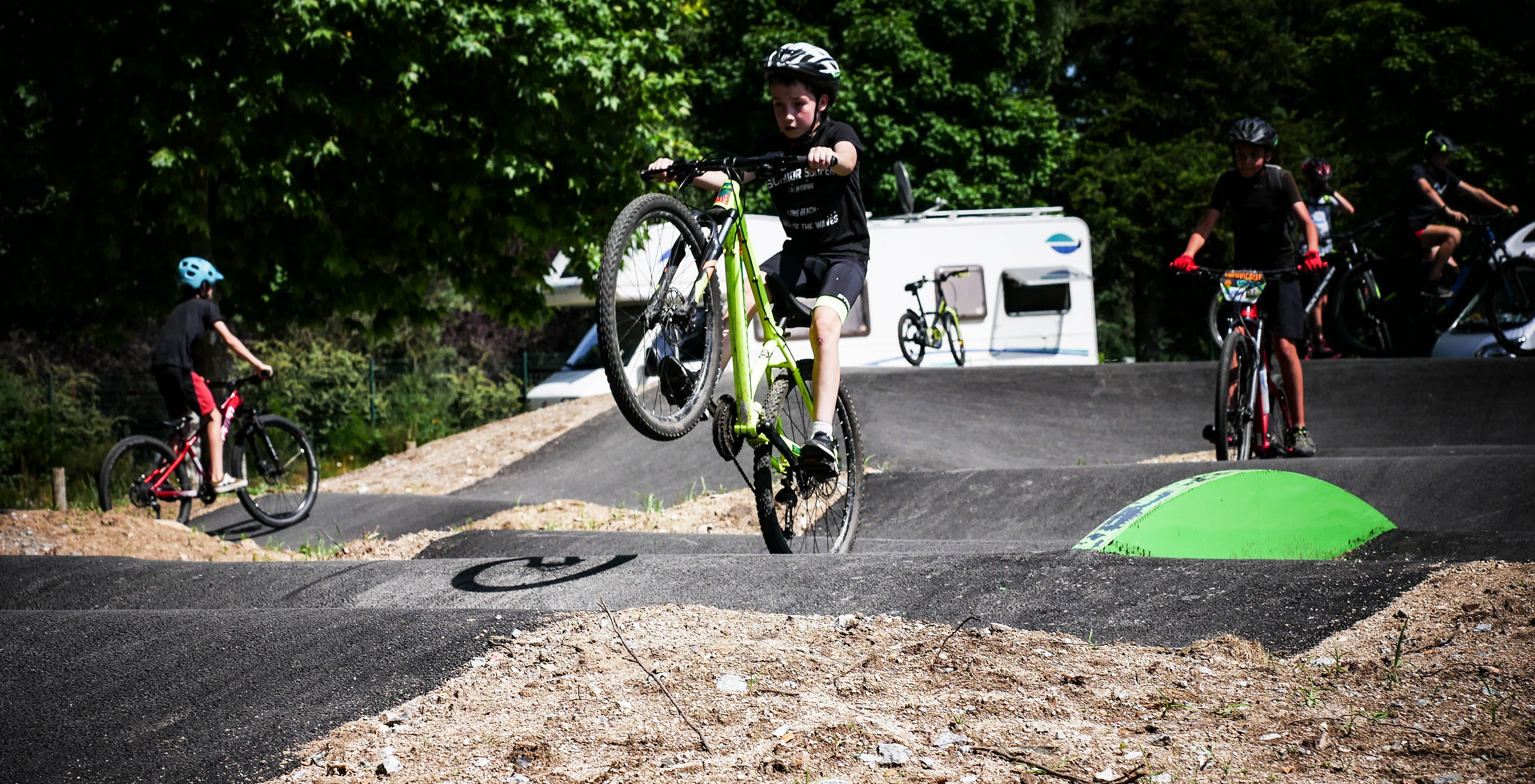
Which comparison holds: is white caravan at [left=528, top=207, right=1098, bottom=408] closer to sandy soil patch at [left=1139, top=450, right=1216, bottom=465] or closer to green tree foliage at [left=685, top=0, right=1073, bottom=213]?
sandy soil patch at [left=1139, top=450, right=1216, bottom=465]

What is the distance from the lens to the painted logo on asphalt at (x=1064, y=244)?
733 inches

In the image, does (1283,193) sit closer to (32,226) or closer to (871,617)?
(871,617)

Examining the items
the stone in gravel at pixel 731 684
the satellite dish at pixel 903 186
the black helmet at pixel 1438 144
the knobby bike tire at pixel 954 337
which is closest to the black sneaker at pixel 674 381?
the stone in gravel at pixel 731 684

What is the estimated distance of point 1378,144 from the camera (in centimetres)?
2798

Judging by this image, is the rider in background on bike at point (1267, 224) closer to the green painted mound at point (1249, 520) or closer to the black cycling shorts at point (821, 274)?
the green painted mound at point (1249, 520)

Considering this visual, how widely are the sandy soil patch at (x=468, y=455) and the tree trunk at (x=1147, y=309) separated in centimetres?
1872

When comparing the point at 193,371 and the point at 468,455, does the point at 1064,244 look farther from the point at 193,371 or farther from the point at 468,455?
the point at 193,371

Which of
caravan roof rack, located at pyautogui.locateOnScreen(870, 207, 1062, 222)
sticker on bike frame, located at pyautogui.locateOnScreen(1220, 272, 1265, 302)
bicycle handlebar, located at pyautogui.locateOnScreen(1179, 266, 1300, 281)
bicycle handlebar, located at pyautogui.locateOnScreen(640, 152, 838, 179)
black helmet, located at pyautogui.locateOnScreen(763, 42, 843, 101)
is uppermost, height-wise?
caravan roof rack, located at pyautogui.locateOnScreen(870, 207, 1062, 222)

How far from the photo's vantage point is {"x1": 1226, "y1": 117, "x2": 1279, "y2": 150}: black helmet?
7.66 meters

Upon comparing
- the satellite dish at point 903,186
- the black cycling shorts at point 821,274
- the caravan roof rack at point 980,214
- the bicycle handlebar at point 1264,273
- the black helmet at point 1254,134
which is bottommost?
the bicycle handlebar at point 1264,273

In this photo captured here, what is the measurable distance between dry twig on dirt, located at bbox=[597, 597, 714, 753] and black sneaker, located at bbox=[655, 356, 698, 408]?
1057 millimetres

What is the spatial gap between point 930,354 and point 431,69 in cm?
821

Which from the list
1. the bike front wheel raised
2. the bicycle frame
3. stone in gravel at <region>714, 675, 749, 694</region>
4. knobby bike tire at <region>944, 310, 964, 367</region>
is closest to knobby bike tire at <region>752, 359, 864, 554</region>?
the bicycle frame

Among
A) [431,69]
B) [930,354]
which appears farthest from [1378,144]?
[431,69]
